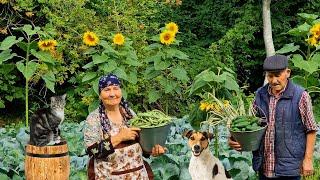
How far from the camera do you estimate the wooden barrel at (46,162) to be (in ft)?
15.1

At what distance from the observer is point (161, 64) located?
690 centimetres

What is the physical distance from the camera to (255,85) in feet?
44.1

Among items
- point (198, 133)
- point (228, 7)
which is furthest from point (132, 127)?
point (228, 7)

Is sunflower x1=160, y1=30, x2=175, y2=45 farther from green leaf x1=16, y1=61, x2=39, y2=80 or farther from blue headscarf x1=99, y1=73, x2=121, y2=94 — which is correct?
blue headscarf x1=99, y1=73, x2=121, y2=94

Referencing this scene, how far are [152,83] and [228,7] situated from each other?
4.33 meters

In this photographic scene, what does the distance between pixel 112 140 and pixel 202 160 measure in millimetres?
744

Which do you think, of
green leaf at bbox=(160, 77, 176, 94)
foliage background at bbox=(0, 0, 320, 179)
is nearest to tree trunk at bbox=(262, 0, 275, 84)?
foliage background at bbox=(0, 0, 320, 179)

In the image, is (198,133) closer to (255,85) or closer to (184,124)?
(184,124)

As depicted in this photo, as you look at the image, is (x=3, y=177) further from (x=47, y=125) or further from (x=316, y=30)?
(x=316, y=30)

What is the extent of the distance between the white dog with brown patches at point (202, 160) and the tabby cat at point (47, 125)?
0.90 metres

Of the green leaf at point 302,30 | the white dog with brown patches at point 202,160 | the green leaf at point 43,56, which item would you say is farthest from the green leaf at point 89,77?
the white dog with brown patches at point 202,160

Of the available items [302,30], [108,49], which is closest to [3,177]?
[108,49]

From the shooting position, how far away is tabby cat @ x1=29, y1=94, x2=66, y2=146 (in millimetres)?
4656

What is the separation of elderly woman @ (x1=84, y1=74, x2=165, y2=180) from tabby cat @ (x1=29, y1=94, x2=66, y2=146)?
57 cm
